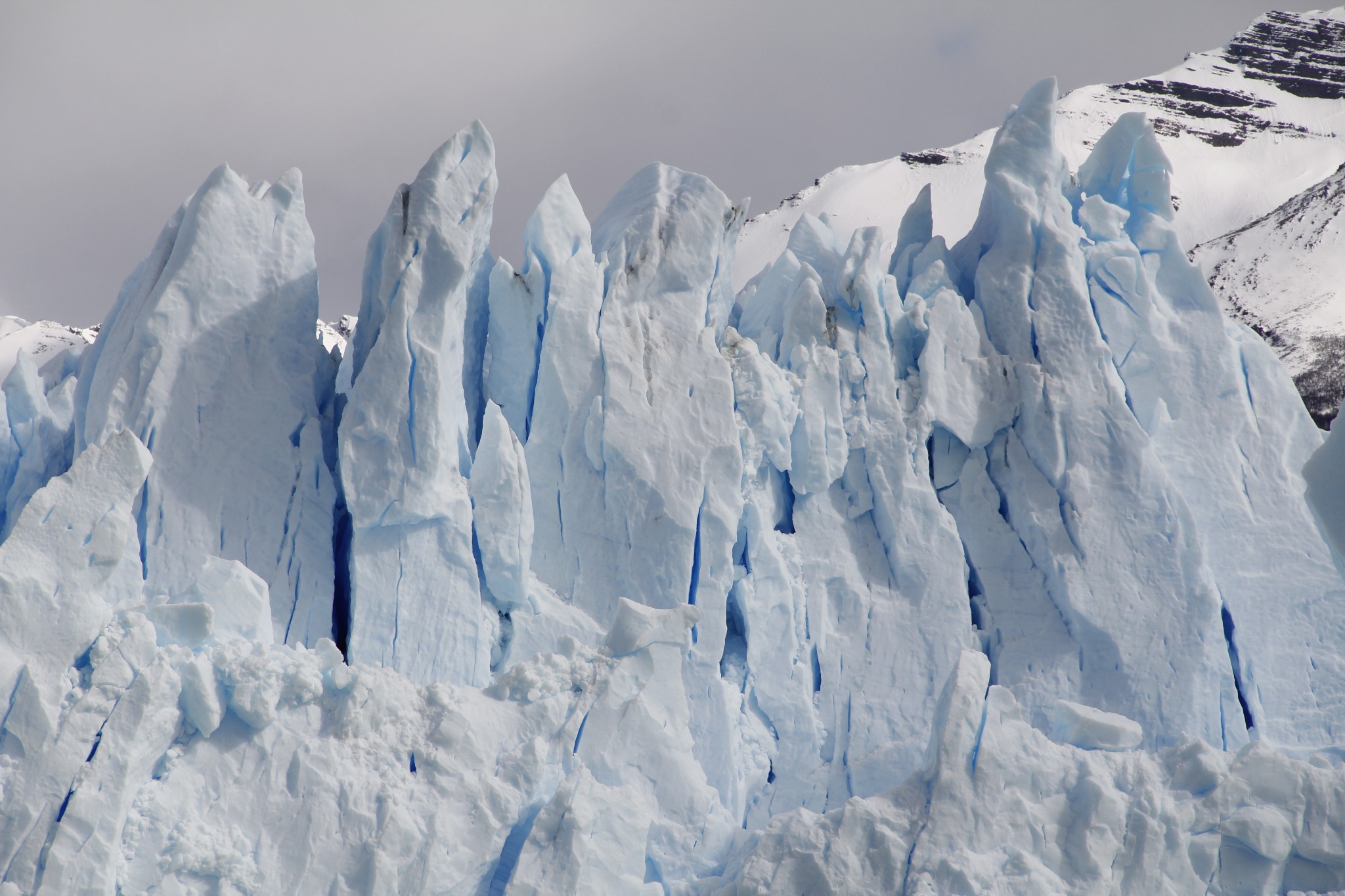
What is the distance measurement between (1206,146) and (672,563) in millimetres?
56304

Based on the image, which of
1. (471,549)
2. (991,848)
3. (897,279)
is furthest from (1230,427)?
(471,549)

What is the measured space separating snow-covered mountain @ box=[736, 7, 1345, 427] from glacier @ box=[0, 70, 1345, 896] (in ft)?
95.2

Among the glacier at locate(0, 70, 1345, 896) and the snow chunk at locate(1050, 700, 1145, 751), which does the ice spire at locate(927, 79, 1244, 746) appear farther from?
the snow chunk at locate(1050, 700, 1145, 751)

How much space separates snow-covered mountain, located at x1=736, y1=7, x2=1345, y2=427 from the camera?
49344 millimetres

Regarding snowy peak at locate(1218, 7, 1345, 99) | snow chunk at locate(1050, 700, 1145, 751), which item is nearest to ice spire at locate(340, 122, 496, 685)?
snow chunk at locate(1050, 700, 1145, 751)

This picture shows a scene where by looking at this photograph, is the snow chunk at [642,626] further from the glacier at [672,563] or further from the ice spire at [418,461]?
the ice spire at [418,461]

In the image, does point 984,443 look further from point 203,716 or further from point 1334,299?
point 1334,299

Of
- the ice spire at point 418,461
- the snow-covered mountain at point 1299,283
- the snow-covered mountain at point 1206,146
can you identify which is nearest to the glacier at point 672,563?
the ice spire at point 418,461

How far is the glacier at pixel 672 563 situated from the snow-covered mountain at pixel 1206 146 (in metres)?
29.0

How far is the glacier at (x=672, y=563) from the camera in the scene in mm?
6762

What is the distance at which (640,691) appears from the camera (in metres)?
7.71

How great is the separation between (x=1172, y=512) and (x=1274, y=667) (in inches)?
65.1

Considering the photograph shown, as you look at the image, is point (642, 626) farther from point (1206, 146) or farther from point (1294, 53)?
point (1294, 53)

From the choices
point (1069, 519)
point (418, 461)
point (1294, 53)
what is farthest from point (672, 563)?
point (1294, 53)
